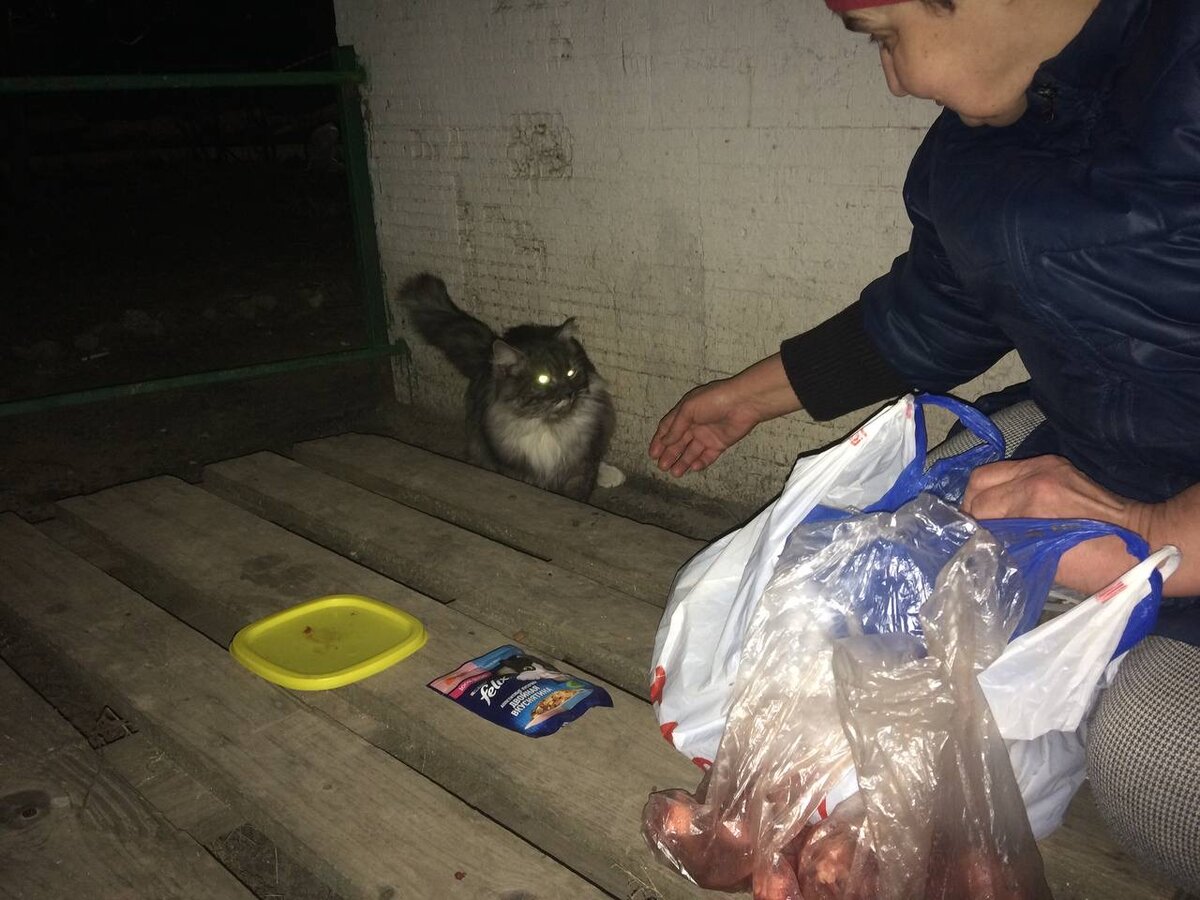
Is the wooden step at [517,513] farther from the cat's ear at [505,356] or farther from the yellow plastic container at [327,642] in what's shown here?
the cat's ear at [505,356]

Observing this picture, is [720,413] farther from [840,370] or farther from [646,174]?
[646,174]

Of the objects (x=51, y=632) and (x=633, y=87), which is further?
(x=633, y=87)

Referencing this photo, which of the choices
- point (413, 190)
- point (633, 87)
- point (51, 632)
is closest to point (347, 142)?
point (413, 190)

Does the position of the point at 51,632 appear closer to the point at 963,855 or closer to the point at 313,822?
the point at 313,822

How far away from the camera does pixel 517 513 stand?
88.7 inches

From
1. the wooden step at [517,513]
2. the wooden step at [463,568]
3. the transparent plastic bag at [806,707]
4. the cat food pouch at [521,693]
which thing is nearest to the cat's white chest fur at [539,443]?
the wooden step at [517,513]

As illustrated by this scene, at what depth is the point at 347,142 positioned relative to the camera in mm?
3859

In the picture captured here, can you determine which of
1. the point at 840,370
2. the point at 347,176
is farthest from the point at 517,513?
the point at 347,176

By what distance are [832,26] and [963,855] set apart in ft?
6.90

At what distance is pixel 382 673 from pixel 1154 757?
123 cm

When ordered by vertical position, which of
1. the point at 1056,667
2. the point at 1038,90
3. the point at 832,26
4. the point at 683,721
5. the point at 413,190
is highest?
the point at 832,26

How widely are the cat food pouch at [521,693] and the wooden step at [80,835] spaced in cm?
44

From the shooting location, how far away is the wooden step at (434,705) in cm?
132

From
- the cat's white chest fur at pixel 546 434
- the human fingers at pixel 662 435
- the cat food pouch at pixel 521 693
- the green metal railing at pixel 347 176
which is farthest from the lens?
the cat's white chest fur at pixel 546 434
